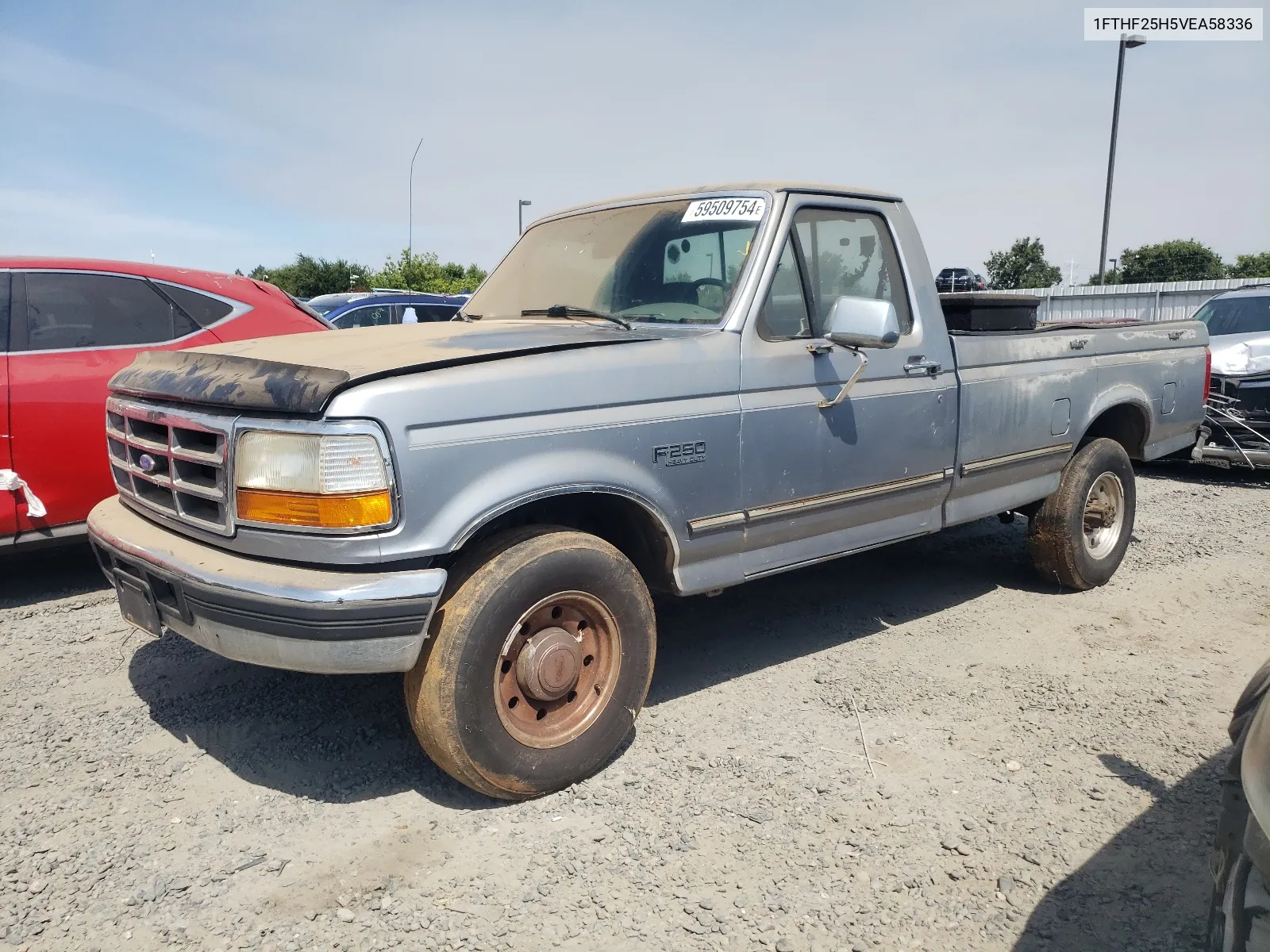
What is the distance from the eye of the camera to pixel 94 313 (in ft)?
16.9

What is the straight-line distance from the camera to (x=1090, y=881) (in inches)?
105

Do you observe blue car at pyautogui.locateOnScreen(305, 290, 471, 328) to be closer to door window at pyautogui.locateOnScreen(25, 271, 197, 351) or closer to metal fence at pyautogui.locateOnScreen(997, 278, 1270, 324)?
door window at pyautogui.locateOnScreen(25, 271, 197, 351)

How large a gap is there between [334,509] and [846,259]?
99.1 inches

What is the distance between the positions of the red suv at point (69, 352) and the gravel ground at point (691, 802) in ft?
1.93

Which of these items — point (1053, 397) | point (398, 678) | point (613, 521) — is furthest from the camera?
point (1053, 397)

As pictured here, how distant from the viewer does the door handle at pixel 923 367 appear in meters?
4.10

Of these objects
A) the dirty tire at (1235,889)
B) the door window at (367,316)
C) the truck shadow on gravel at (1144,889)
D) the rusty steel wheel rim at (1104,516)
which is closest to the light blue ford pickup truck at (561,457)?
the rusty steel wheel rim at (1104,516)

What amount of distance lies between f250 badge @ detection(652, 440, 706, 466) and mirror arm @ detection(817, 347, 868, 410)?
633mm

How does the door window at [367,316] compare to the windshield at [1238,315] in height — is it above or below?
below

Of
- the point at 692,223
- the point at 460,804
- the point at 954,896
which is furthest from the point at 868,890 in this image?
the point at 692,223

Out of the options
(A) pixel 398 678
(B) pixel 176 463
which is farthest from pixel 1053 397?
(B) pixel 176 463

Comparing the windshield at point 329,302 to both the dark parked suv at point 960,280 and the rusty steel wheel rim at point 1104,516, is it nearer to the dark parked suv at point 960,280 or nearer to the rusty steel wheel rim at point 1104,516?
the rusty steel wheel rim at point 1104,516

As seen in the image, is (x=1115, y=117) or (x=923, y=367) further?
(x=1115, y=117)

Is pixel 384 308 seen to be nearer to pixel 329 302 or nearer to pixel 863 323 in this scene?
pixel 329 302
